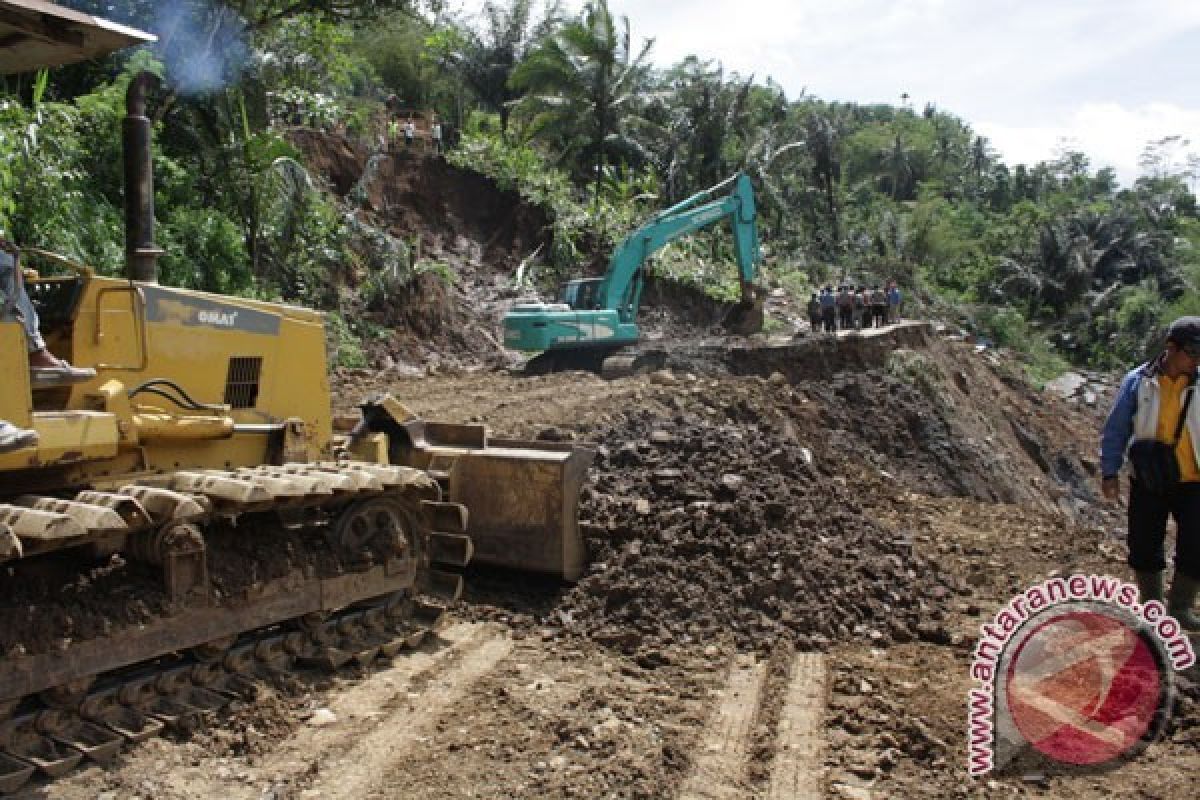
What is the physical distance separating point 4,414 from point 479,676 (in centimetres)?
260

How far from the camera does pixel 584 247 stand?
1055 inches

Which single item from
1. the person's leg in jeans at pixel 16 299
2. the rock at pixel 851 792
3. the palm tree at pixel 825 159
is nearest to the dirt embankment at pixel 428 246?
the person's leg in jeans at pixel 16 299

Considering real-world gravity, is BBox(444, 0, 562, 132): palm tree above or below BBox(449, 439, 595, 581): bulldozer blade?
above

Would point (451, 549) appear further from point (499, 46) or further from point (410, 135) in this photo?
point (499, 46)

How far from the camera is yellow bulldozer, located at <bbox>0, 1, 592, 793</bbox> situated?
413 centimetres

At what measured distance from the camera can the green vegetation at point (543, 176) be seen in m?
14.5

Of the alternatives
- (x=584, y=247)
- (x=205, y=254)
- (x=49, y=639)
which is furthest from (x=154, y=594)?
(x=584, y=247)

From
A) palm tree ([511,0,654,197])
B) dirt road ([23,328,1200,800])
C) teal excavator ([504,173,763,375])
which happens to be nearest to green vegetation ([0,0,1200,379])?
palm tree ([511,0,654,197])

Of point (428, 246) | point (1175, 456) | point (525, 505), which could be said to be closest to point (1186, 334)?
point (1175, 456)

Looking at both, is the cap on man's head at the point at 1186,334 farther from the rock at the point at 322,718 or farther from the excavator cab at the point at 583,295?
the excavator cab at the point at 583,295

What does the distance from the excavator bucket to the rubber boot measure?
11.1ft

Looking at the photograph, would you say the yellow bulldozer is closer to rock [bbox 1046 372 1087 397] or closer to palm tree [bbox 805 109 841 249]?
rock [bbox 1046 372 1087 397]

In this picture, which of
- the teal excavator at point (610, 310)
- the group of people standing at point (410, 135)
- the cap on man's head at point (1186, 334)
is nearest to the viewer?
the cap on man's head at point (1186, 334)

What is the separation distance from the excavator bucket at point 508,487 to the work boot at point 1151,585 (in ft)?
10.7
